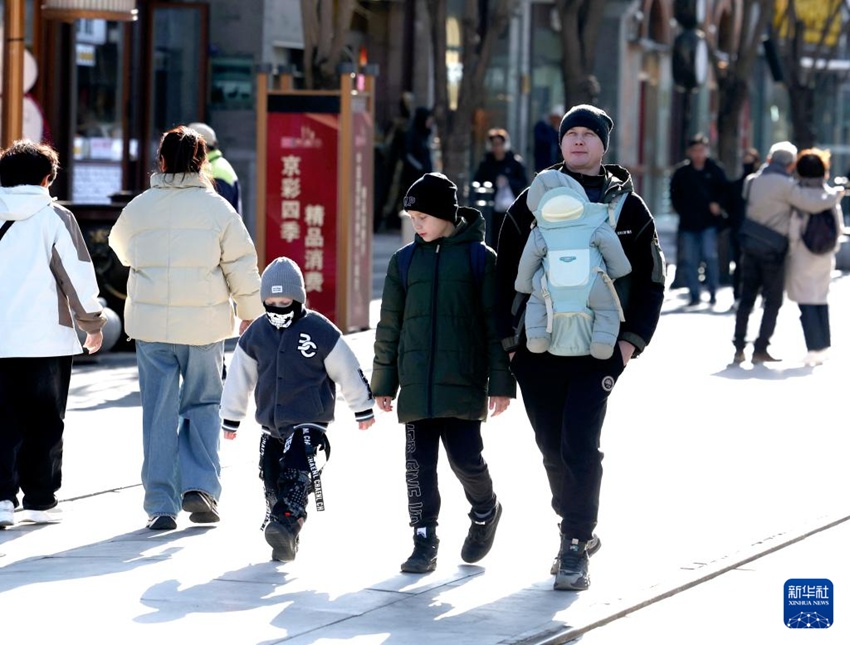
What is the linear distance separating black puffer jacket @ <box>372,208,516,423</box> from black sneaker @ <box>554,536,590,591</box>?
586 mm

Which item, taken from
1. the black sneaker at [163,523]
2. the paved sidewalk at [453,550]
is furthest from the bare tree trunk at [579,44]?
the black sneaker at [163,523]

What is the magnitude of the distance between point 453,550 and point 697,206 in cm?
1318

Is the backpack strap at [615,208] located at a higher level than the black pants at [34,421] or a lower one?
higher

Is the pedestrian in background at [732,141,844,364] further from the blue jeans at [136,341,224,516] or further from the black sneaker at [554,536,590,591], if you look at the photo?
the black sneaker at [554,536,590,591]

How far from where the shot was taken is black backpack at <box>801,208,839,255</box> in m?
15.1

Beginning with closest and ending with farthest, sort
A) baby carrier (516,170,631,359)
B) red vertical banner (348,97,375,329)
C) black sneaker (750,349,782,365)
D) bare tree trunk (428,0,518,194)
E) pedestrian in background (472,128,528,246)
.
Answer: baby carrier (516,170,631,359), black sneaker (750,349,782,365), red vertical banner (348,97,375,329), bare tree trunk (428,0,518,194), pedestrian in background (472,128,528,246)

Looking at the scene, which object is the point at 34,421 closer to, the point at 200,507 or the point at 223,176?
the point at 200,507

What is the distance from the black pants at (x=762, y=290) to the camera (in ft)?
49.9

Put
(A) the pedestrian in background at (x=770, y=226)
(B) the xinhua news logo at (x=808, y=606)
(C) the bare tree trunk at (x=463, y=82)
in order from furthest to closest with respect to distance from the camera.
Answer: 1. (C) the bare tree trunk at (x=463, y=82)
2. (A) the pedestrian in background at (x=770, y=226)
3. (B) the xinhua news logo at (x=808, y=606)

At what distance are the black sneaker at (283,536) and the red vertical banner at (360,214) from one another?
8993 millimetres

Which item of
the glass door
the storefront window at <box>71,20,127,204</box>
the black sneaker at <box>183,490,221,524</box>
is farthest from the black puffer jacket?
the glass door

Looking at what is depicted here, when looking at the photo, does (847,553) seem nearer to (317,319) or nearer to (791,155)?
(317,319)

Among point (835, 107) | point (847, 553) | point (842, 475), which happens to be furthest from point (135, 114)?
point (835, 107)

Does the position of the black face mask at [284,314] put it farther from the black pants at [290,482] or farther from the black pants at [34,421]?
the black pants at [34,421]
